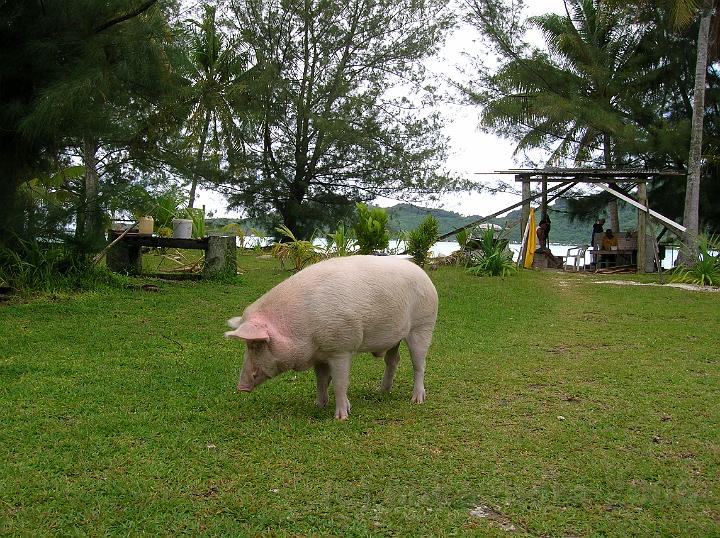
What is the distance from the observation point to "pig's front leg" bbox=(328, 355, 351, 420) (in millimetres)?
4793

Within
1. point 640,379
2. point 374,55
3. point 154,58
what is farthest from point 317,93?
point 640,379

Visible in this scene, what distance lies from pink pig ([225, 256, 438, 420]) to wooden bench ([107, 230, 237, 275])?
7.43 m

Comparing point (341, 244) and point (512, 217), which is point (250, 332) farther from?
point (512, 217)

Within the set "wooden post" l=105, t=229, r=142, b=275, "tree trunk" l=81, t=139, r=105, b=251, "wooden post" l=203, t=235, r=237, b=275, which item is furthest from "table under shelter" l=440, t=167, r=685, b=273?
"tree trunk" l=81, t=139, r=105, b=251

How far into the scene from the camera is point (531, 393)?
18.8ft

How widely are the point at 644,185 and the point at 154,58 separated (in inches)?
525

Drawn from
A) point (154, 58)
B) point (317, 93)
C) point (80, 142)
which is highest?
point (317, 93)

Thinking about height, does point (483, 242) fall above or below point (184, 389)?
above

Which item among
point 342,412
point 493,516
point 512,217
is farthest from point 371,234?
point 493,516

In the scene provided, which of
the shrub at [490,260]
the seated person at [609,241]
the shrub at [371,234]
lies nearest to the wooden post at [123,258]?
the shrub at [371,234]

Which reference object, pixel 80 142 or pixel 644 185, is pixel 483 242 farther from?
pixel 80 142

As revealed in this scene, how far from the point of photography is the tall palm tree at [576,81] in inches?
854

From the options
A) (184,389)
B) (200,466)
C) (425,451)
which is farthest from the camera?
(184,389)

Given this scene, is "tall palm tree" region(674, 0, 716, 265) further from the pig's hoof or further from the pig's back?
the pig's hoof
